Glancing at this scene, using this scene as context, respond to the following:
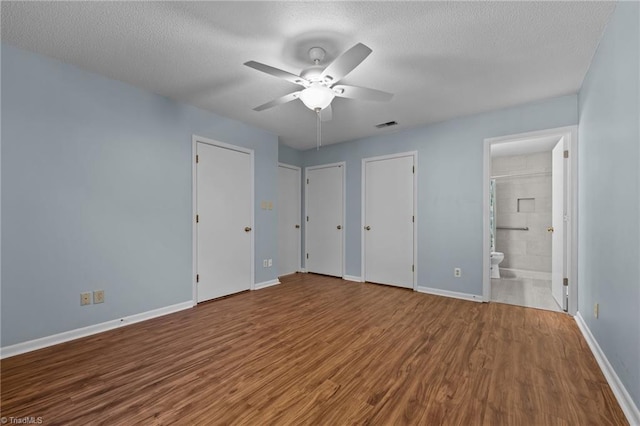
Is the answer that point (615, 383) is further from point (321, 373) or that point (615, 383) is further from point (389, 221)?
point (389, 221)

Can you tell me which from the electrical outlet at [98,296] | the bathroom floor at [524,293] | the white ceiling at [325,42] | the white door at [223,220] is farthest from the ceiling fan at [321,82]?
the bathroom floor at [524,293]

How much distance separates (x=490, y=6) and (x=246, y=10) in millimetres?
1558

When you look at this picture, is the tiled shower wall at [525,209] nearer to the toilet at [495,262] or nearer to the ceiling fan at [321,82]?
the toilet at [495,262]

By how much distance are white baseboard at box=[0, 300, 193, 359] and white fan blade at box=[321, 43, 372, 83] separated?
295cm

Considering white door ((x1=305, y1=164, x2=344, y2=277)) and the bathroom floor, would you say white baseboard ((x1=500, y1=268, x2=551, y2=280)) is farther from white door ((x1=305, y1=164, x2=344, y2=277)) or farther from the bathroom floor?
white door ((x1=305, y1=164, x2=344, y2=277))

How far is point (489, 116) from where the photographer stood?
3.47 m

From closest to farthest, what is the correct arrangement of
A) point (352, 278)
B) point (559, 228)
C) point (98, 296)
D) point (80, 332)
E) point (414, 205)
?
point (80, 332), point (98, 296), point (559, 228), point (414, 205), point (352, 278)

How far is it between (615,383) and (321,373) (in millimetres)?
1845

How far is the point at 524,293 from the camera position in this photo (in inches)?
155

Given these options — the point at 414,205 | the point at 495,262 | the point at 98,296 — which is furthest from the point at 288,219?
the point at 495,262

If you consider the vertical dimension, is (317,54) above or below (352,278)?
above

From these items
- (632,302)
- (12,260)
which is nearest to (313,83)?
(632,302)

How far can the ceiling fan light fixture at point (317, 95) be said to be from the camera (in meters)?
2.15

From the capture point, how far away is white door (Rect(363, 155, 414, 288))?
13.6 ft
